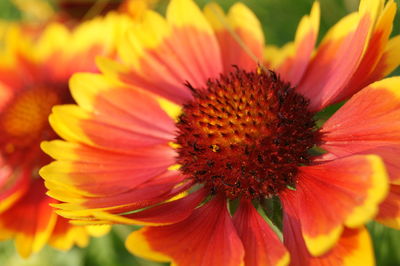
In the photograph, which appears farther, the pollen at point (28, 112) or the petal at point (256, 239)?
the pollen at point (28, 112)

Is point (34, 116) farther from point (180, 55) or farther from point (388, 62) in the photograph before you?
point (388, 62)

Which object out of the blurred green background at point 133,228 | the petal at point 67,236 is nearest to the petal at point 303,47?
the blurred green background at point 133,228

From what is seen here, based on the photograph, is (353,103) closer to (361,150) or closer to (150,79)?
(361,150)

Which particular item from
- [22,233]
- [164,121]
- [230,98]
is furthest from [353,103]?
[22,233]

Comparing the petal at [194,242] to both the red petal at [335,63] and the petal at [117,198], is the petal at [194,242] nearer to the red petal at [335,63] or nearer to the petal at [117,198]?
the petal at [117,198]

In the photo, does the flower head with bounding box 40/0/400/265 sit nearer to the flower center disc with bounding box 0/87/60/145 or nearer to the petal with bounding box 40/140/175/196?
the petal with bounding box 40/140/175/196

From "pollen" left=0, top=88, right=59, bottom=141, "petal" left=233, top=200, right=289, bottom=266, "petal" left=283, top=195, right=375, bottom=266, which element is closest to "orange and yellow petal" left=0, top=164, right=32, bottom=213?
"pollen" left=0, top=88, right=59, bottom=141
